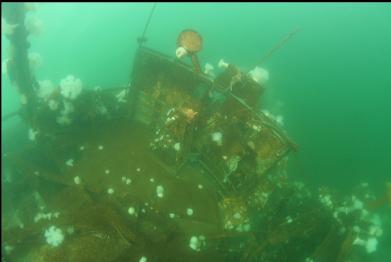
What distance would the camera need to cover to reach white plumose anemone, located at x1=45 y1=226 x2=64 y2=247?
5.97 m

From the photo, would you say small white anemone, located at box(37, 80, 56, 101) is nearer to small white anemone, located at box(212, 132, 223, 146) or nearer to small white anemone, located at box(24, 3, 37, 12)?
small white anemone, located at box(24, 3, 37, 12)

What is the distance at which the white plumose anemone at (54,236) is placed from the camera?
597 centimetres

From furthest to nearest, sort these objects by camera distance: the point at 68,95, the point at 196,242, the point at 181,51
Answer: the point at 68,95, the point at 181,51, the point at 196,242

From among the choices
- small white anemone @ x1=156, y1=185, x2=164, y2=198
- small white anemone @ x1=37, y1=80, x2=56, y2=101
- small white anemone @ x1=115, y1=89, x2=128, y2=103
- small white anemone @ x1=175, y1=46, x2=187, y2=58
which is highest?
small white anemone @ x1=175, y1=46, x2=187, y2=58

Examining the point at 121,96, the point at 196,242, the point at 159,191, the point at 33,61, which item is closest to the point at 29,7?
the point at 33,61

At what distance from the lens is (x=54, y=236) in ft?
19.6

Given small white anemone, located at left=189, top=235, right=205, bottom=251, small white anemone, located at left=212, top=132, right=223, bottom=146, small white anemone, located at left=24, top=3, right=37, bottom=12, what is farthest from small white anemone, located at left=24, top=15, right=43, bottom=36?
small white anemone, located at left=189, top=235, right=205, bottom=251

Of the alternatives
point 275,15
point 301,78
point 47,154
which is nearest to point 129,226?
point 47,154

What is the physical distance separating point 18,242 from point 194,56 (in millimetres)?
4628

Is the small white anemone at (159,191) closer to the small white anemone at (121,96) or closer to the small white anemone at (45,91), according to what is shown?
the small white anemone at (121,96)

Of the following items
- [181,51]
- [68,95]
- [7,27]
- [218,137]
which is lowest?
[68,95]

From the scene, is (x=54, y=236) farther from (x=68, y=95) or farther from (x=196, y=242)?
(x=68, y=95)

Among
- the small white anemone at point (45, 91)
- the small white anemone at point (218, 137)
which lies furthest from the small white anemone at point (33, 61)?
the small white anemone at point (218, 137)

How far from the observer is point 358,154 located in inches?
667
